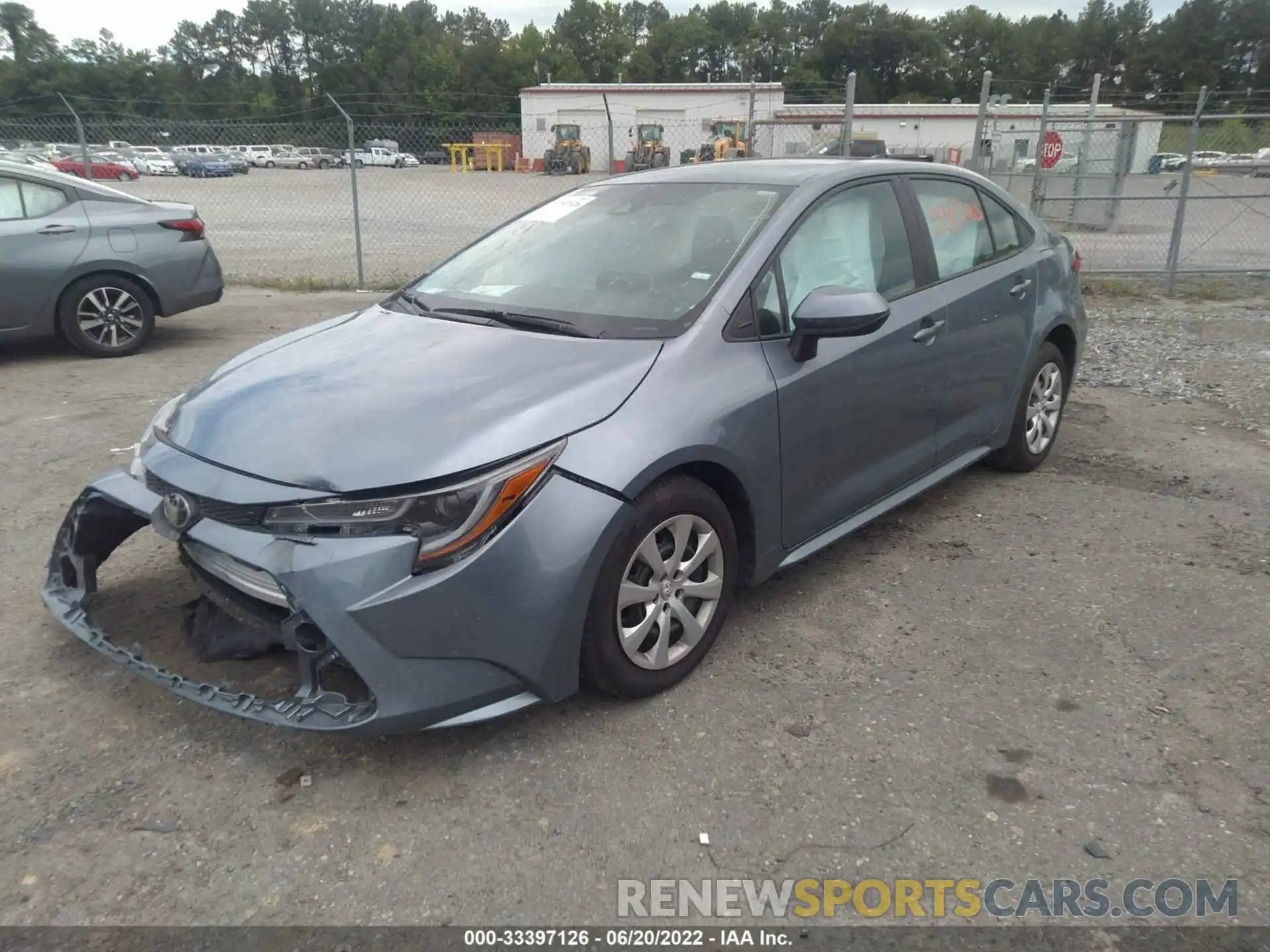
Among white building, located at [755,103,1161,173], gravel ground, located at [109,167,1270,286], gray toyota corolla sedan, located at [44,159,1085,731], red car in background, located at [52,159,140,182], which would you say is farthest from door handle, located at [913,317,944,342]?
red car in background, located at [52,159,140,182]

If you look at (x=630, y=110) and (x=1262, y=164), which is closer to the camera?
(x=1262, y=164)

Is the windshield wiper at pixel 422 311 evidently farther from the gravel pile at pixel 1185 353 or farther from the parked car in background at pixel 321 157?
the parked car in background at pixel 321 157

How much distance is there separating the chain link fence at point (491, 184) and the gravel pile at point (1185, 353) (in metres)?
1.34

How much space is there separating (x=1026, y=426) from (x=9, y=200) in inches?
284

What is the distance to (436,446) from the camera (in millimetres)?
2555

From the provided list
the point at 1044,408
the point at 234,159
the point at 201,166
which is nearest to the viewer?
the point at 1044,408

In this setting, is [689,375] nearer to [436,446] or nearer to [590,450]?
[590,450]

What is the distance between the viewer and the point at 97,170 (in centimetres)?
2108

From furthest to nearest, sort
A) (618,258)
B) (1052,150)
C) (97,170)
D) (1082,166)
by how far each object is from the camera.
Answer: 1. (97,170)
2. (1052,150)
3. (1082,166)
4. (618,258)

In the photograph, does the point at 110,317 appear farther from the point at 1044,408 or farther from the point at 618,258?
the point at 1044,408

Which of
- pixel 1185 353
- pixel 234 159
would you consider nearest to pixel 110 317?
pixel 1185 353

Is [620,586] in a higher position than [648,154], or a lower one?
lower

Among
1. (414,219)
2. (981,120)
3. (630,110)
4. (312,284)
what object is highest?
(630,110)

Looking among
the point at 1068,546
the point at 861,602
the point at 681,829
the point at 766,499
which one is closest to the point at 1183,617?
the point at 1068,546
